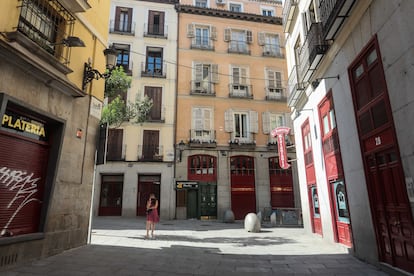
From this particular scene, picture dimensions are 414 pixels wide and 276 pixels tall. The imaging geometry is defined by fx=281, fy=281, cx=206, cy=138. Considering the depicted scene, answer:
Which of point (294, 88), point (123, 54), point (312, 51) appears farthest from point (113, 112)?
point (123, 54)

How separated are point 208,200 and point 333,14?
52.0 ft

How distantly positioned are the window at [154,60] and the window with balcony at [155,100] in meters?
1.52

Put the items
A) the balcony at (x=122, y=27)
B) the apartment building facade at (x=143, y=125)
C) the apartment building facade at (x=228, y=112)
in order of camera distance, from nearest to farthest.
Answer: the apartment building facade at (x=143, y=125), the apartment building facade at (x=228, y=112), the balcony at (x=122, y=27)

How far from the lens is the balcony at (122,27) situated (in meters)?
22.3

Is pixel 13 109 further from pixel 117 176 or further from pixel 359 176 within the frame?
pixel 117 176

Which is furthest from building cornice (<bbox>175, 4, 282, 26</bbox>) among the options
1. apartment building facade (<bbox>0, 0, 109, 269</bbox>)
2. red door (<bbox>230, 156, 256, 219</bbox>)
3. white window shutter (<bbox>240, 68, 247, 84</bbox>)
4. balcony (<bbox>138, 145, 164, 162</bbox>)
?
apartment building facade (<bbox>0, 0, 109, 269</bbox>)

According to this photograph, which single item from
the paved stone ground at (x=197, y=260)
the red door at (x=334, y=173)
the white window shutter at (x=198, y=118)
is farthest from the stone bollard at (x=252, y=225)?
the white window shutter at (x=198, y=118)

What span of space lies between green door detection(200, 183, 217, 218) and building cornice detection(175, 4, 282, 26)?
1454 cm

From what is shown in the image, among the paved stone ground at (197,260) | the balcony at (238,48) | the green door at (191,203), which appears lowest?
the paved stone ground at (197,260)

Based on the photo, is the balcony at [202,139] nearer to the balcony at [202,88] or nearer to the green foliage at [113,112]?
the balcony at [202,88]

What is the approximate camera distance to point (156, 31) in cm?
2330

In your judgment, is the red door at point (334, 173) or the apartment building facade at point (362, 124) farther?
the red door at point (334, 173)

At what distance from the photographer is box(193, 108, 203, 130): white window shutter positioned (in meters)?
21.7

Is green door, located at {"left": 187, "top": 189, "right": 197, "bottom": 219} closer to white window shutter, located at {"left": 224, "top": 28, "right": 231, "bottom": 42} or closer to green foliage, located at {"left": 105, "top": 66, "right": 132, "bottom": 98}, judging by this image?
green foliage, located at {"left": 105, "top": 66, "right": 132, "bottom": 98}
